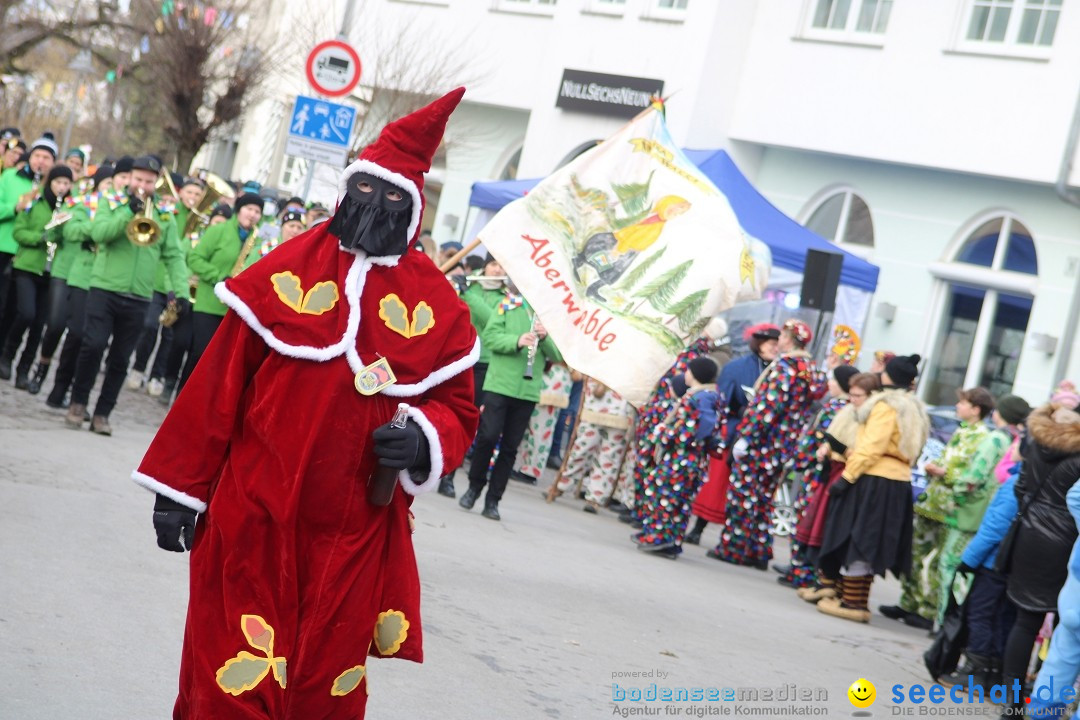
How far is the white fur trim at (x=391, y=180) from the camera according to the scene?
4.56m

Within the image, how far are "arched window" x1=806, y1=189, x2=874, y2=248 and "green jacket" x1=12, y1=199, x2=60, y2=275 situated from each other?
12.8 m

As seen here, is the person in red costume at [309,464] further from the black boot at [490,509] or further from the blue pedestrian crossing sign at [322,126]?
the blue pedestrian crossing sign at [322,126]

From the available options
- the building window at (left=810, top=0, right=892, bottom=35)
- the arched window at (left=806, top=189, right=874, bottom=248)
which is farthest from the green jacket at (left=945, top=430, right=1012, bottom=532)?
the building window at (left=810, top=0, right=892, bottom=35)

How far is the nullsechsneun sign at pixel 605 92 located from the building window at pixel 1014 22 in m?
4.97

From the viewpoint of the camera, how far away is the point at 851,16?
22.5m

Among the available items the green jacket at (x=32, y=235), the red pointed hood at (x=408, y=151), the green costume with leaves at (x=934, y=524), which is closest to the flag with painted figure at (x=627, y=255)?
the green costume with leaves at (x=934, y=524)

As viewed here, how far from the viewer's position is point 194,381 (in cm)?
435

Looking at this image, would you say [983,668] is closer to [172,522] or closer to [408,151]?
[408,151]

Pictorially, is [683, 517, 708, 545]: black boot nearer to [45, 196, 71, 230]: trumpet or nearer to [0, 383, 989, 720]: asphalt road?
[0, 383, 989, 720]: asphalt road

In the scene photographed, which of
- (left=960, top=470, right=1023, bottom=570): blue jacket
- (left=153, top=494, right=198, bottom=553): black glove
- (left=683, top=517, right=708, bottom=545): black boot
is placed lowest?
Result: (left=683, top=517, right=708, bottom=545): black boot

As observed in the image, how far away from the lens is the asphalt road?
20.0 feet

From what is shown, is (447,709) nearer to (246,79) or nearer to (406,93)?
(406,93)

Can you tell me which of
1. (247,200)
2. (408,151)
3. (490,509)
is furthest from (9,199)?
(408,151)

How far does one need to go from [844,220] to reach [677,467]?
36.1 ft
